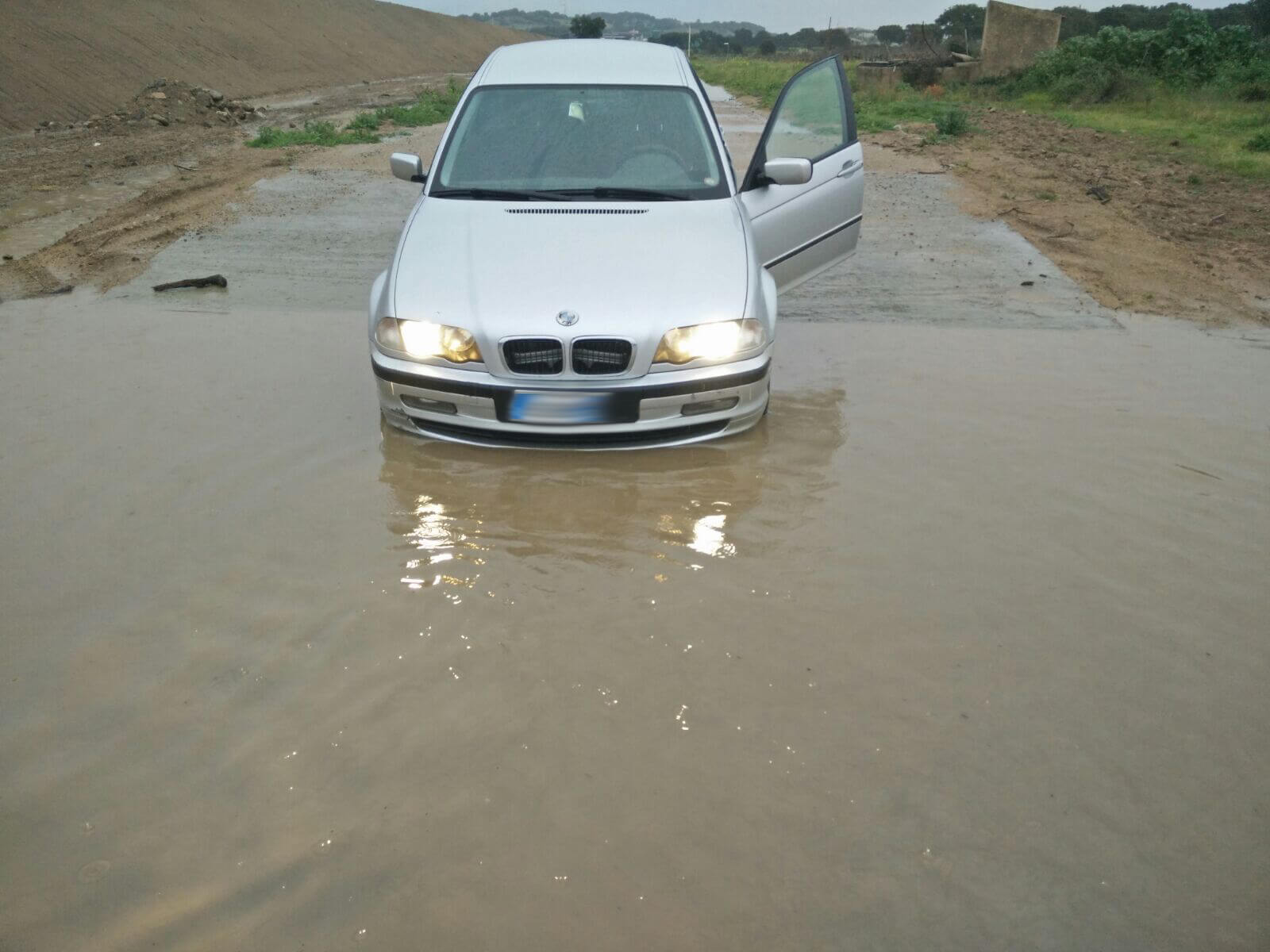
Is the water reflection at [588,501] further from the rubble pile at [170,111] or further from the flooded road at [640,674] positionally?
the rubble pile at [170,111]

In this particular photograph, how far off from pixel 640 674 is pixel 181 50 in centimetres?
3651

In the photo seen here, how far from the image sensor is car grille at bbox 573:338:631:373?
4320 millimetres

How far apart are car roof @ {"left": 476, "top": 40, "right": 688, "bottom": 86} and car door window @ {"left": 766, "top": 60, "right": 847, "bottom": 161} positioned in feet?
2.07

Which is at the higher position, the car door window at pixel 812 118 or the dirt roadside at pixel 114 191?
the car door window at pixel 812 118

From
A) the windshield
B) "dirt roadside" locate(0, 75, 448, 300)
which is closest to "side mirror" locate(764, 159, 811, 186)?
the windshield

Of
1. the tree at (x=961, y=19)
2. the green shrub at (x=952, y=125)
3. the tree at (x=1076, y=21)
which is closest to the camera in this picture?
the green shrub at (x=952, y=125)

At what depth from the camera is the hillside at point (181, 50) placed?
23.8 m

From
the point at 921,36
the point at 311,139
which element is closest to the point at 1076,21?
the point at 921,36

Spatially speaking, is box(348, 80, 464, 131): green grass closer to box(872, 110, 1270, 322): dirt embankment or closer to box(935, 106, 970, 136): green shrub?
box(935, 106, 970, 136): green shrub

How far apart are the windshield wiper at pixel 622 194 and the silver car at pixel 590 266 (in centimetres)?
1

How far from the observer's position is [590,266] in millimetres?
4574

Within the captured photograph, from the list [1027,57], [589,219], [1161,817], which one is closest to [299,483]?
[589,219]

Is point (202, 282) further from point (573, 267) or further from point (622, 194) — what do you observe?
point (573, 267)

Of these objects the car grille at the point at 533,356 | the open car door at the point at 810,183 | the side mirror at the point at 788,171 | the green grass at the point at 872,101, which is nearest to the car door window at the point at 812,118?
the open car door at the point at 810,183
